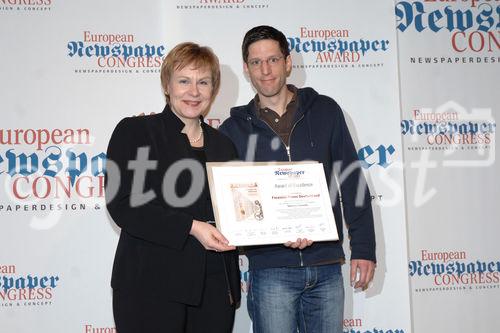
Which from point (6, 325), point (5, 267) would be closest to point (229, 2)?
point (5, 267)

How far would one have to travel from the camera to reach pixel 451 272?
9.77ft

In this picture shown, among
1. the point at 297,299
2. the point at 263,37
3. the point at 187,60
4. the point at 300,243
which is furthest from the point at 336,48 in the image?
the point at 297,299

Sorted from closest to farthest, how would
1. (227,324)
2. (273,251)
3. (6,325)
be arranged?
1. (227,324)
2. (273,251)
3. (6,325)

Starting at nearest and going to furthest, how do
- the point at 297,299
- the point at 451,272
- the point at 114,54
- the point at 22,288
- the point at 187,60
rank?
the point at 187,60, the point at 297,299, the point at 22,288, the point at 114,54, the point at 451,272

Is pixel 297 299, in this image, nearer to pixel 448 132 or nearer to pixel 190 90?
pixel 190 90

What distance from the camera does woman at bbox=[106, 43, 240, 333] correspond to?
Result: 171cm

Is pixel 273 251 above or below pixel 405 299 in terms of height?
above

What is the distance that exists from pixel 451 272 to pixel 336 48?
150cm

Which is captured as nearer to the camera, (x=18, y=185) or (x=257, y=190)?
(x=257, y=190)

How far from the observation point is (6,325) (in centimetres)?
261

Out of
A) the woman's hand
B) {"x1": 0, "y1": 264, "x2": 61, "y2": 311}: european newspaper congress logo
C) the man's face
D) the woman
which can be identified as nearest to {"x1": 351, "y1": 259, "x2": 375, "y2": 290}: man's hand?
the woman

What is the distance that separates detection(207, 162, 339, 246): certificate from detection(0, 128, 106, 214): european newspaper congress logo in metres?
1.07

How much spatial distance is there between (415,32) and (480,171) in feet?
3.09

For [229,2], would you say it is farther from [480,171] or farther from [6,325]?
[6,325]
